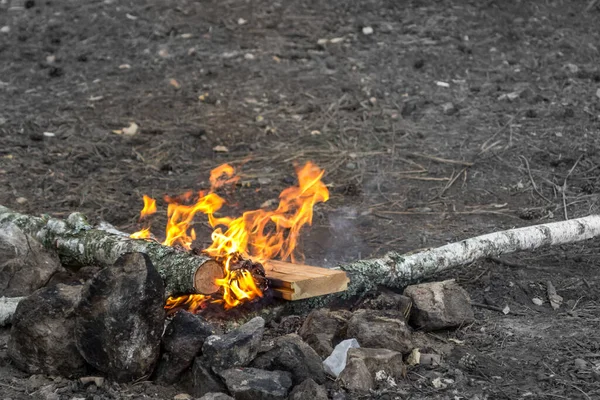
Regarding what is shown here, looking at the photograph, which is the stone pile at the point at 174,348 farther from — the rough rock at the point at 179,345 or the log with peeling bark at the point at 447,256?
the log with peeling bark at the point at 447,256

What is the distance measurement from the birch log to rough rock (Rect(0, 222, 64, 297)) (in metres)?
0.09

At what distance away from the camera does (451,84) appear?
935 cm

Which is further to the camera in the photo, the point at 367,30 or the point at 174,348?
the point at 367,30

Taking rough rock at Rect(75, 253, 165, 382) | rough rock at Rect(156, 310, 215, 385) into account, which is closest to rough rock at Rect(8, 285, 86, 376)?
rough rock at Rect(75, 253, 165, 382)

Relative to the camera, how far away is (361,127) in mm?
8492

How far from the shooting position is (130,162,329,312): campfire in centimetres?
482

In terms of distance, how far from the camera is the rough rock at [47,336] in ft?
14.1

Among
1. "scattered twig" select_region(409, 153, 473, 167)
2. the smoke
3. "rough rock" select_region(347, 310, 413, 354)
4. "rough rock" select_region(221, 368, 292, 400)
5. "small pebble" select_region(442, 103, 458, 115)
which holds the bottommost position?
"small pebble" select_region(442, 103, 458, 115)

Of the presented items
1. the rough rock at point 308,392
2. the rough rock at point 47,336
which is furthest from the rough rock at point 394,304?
the rough rock at point 47,336

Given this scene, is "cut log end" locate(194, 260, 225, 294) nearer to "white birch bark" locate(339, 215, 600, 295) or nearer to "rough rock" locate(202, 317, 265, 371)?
"rough rock" locate(202, 317, 265, 371)

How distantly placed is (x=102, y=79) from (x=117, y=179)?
2.51 meters

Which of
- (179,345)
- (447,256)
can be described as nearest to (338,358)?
(179,345)

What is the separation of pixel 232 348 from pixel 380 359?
2.52 feet

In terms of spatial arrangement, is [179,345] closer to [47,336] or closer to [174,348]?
[174,348]
